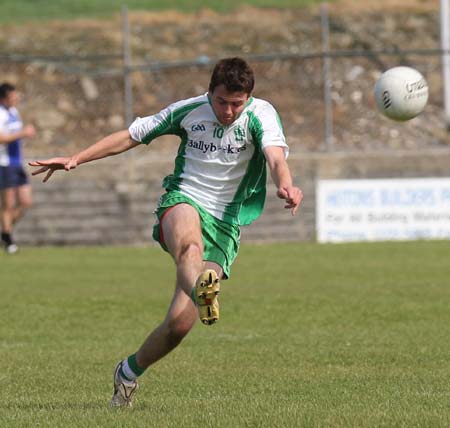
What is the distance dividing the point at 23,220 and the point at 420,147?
25.5 ft

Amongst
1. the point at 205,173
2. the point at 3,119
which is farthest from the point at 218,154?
the point at 3,119

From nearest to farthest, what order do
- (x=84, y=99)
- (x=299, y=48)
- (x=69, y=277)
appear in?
1. (x=69, y=277)
2. (x=84, y=99)
3. (x=299, y=48)

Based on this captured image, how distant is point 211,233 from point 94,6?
28732mm

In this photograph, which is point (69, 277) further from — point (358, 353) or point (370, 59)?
point (370, 59)

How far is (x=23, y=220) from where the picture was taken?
20.3 metres

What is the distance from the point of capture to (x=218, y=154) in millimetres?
7430

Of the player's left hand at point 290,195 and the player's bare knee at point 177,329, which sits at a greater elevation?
the player's left hand at point 290,195

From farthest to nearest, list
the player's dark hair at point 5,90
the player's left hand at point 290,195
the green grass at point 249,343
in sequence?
1. the player's dark hair at point 5,90
2. the green grass at point 249,343
3. the player's left hand at point 290,195

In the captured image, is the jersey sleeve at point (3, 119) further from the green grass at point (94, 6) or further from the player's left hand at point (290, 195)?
the green grass at point (94, 6)

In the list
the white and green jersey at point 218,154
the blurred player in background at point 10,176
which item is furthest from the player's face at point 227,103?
the blurred player in background at point 10,176

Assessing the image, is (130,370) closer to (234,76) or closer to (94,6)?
(234,76)

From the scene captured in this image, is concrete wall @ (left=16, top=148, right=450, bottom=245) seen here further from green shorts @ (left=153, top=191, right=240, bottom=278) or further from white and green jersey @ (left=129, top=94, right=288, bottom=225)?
green shorts @ (left=153, top=191, right=240, bottom=278)

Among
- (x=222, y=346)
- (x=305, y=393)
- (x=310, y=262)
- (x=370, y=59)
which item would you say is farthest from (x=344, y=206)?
(x=305, y=393)

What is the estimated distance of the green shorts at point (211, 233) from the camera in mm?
7344
